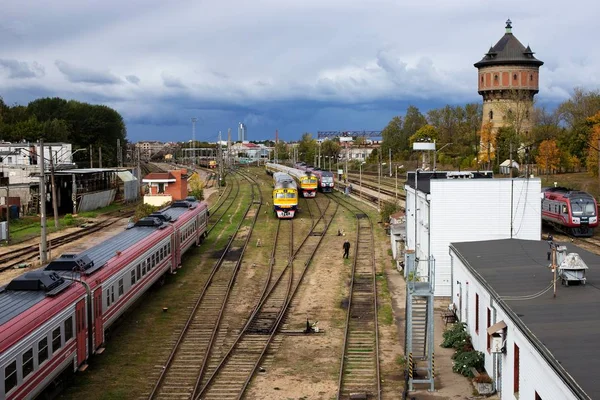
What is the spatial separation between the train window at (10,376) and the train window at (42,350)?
118 cm

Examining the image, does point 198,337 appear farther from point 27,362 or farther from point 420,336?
point 27,362

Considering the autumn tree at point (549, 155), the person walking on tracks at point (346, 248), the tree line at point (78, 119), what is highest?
the tree line at point (78, 119)

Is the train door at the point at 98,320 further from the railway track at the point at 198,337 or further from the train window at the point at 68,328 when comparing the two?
the railway track at the point at 198,337

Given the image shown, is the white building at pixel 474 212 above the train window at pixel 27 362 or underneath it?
above

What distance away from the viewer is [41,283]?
16.8 metres

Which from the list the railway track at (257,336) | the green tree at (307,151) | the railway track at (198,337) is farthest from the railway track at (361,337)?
the green tree at (307,151)

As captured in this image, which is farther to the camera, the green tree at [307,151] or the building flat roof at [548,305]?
the green tree at [307,151]

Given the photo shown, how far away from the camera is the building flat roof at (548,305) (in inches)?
454

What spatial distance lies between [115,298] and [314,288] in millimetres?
10216

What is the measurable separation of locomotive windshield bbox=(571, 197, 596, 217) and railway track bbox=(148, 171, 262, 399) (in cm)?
1892

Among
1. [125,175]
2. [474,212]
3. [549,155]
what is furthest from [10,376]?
[549,155]

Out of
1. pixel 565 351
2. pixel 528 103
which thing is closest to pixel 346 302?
pixel 565 351

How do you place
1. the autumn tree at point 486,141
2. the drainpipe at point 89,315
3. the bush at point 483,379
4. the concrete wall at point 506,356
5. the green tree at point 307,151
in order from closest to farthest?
the concrete wall at point 506,356
the bush at point 483,379
the drainpipe at point 89,315
the autumn tree at point 486,141
the green tree at point 307,151

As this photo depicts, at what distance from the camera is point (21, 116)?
11631 centimetres
